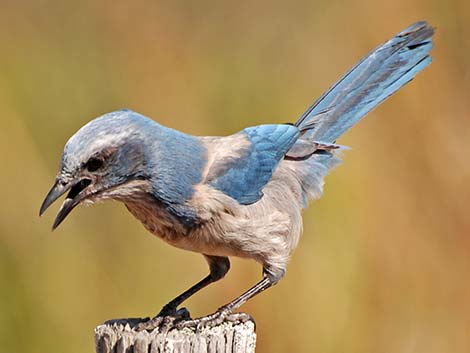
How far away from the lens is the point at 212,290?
604 centimetres

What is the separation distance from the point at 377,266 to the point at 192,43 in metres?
1.48

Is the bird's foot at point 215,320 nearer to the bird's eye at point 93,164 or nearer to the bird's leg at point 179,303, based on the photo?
the bird's leg at point 179,303

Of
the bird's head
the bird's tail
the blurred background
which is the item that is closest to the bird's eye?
the bird's head

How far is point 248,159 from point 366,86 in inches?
33.2

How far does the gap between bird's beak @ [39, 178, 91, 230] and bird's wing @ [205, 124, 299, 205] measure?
60 centimetres

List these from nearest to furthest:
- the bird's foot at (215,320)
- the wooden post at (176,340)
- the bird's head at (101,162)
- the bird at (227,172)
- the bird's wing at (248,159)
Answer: the wooden post at (176,340) < the bird's head at (101,162) < the bird at (227,172) < the bird's foot at (215,320) < the bird's wing at (248,159)

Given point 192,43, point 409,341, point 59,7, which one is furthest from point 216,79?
point 409,341

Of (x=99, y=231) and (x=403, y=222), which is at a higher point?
(x=99, y=231)

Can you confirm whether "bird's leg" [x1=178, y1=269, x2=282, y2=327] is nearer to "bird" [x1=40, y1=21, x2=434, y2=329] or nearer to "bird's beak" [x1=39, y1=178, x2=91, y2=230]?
"bird" [x1=40, y1=21, x2=434, y2=329]

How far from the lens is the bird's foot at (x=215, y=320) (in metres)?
4.51

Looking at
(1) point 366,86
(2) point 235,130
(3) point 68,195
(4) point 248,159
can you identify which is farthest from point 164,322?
(2) point 235,130

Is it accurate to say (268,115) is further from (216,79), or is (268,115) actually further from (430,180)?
(430,180)

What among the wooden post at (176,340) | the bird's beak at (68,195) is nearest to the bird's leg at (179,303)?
the wooden post at (176,340)

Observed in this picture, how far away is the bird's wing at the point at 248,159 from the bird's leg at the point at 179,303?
1.28 ft
